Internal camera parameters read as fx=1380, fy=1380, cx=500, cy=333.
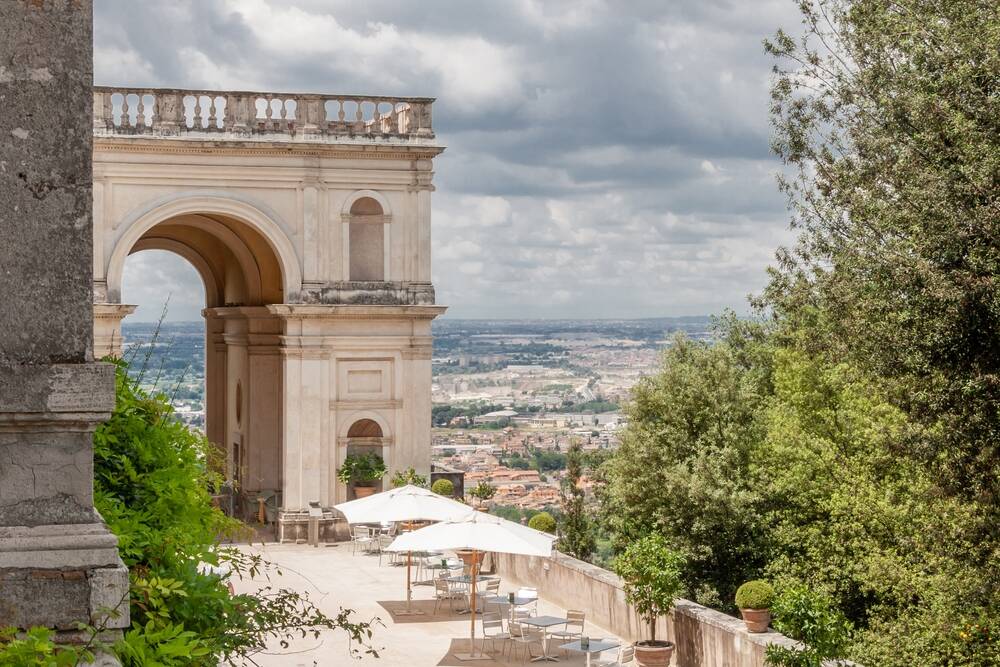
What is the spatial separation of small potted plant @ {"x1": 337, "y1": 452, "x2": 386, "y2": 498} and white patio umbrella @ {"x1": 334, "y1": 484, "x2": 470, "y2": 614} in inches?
288

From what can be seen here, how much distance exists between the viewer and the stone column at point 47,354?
4.48 meters

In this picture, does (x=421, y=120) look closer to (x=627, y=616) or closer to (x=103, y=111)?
(x=103, y=111)

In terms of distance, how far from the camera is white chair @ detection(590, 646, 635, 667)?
59.3 feet

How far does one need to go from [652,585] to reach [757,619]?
184cm

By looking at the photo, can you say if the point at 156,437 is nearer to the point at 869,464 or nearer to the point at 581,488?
the point at 869,464

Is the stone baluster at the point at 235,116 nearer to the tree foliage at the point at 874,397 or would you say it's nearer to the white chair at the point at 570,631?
the tree foliage at the point at 874,397

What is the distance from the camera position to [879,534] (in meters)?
24.8

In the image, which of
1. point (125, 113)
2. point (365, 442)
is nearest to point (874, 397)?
point (365, 442)

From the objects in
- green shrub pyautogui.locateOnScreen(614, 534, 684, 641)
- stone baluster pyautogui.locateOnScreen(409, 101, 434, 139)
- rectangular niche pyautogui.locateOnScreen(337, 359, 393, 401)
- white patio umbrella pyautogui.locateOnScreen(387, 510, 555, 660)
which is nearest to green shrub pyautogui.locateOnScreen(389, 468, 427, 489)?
rectangular niche pyautogui.locateOnScreen(337, 359, 393, 401)

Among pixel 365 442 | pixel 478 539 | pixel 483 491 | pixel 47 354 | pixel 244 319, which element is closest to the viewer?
pixel 47 354

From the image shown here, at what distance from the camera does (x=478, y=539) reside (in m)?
20.5

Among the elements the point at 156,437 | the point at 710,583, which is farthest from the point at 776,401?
the point at 156,437

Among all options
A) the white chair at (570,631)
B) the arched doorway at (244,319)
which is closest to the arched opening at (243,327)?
the arched doorway at (244,319)

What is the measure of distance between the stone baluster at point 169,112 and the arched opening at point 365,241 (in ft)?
15.0
